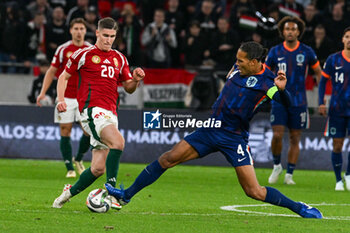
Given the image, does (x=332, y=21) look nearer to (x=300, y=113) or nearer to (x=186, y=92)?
(x=186, y=92)

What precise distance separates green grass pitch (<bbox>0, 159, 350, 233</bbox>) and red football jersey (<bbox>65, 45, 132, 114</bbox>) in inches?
47.9

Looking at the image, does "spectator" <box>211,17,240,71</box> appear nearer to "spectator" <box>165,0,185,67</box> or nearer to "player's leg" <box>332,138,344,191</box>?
"spectator" <box>165,0,185,67</box>

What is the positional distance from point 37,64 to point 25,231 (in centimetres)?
1156

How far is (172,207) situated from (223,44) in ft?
29.2

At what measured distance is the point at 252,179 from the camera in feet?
27.1

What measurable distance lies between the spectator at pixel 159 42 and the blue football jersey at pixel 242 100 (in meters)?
10.4

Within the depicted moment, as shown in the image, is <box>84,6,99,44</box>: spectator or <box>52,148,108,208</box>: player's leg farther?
<box>84,6,99,44</box>: spectator

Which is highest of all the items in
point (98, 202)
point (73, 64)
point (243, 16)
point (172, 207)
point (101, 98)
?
point (243, 16)

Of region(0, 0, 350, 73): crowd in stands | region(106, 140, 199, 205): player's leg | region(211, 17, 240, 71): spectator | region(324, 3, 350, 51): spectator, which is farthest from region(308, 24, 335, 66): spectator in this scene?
region(106, 140, 199, 205): player's leg

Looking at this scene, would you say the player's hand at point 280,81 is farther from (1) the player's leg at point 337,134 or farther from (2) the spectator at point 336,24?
(2) the spectator at point 336,24

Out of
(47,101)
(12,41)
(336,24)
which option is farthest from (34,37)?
(336,24)

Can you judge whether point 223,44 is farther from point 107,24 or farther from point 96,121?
point 96,121

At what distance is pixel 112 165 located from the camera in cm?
901

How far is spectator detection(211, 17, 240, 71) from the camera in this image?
59.0ft
